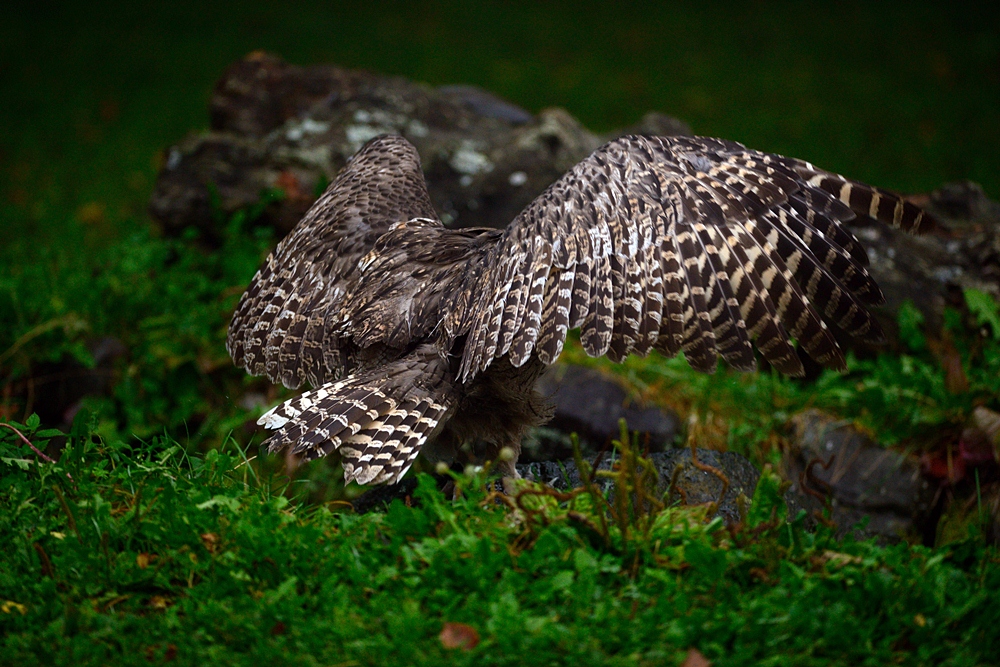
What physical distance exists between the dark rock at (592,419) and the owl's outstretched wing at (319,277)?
5.31 feet

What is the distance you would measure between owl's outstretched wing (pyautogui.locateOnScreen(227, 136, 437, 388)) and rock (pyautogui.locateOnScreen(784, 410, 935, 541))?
2.76m

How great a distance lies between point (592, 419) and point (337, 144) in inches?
127

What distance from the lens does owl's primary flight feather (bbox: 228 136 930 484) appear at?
3428 mm

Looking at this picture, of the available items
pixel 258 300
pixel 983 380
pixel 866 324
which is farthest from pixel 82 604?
pixel 983 380

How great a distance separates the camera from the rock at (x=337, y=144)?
7.05 metres

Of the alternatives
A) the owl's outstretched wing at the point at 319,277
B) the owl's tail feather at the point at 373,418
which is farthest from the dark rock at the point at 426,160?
the owl's tail feather at the point at 373,418

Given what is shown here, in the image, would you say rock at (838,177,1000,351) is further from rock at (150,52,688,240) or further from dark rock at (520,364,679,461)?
rock at (150,52,688,240)

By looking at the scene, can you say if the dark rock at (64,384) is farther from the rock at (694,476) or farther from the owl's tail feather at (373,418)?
the rock at (694,476)

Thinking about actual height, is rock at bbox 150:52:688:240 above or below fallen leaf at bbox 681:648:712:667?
above

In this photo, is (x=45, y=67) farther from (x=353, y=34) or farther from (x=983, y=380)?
A: (x=983, y=380)

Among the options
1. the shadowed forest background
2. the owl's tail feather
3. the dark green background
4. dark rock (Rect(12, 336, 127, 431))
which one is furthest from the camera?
Result: the dark green background

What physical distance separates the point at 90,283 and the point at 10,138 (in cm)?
537

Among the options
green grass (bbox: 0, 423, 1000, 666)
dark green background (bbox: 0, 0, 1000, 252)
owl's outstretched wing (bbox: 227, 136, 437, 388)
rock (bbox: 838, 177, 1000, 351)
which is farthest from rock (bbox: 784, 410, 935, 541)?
dark green background (bbox: 0, 0, 1000, 252)

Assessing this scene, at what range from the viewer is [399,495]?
14.0 feet
